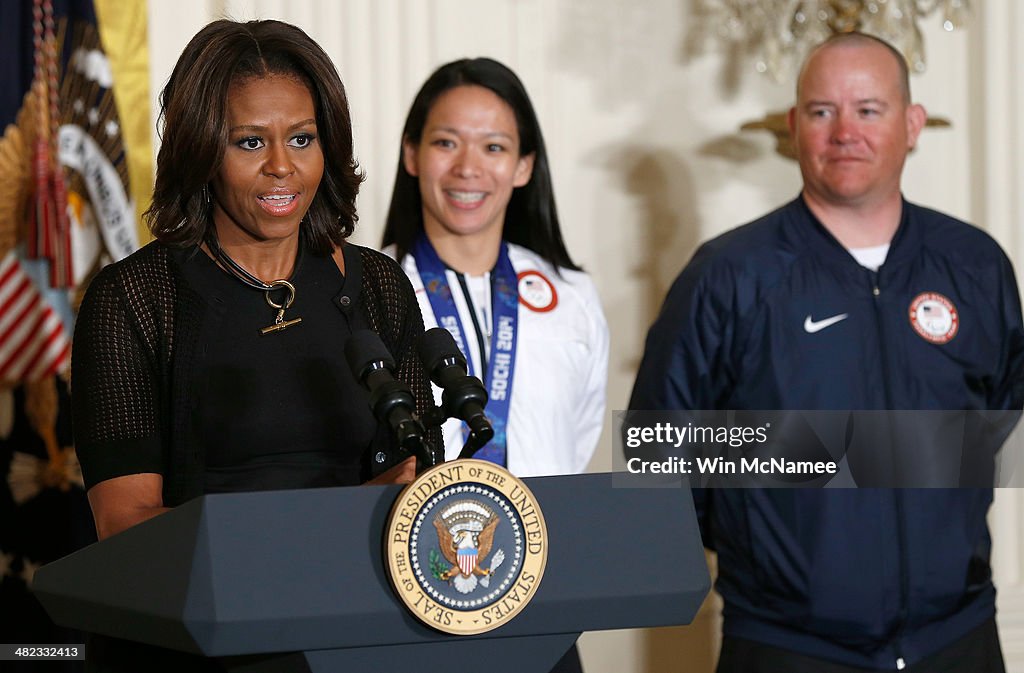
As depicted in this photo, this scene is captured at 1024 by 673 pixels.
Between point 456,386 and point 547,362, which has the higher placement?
point 456,386

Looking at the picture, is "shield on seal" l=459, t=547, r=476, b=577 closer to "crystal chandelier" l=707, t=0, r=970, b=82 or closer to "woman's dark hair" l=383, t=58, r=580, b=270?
"woman's dark hair" l=383, t=58, r=580, b=270

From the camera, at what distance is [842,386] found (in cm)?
296

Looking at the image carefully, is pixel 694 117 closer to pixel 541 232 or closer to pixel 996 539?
pixel 541 232

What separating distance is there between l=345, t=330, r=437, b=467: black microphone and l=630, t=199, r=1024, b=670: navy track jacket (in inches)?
69.1

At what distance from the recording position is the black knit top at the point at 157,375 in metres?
1.51

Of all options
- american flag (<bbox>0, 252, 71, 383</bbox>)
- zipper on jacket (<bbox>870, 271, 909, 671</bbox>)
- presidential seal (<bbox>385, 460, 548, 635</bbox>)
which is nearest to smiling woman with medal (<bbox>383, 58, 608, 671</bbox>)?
zipper on jacket (<bbox>870, 271, 909, 671</bbox>)

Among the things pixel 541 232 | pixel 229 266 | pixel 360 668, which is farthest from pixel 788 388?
pixel 360 668

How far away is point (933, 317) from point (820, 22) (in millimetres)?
1333

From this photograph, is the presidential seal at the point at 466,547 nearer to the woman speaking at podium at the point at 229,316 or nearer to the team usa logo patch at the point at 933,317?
the woman speaking at podium at the point at 229,316

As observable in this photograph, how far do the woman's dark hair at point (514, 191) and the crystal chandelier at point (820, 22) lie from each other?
109cm

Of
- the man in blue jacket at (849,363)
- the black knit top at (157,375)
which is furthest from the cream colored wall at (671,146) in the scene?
the black knit top at (157,375)

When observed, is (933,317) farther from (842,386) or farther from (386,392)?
(386,392)

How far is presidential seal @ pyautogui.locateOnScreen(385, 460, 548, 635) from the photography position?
1.23 m

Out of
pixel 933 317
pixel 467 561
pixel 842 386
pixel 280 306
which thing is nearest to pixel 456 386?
pixel 467 561
